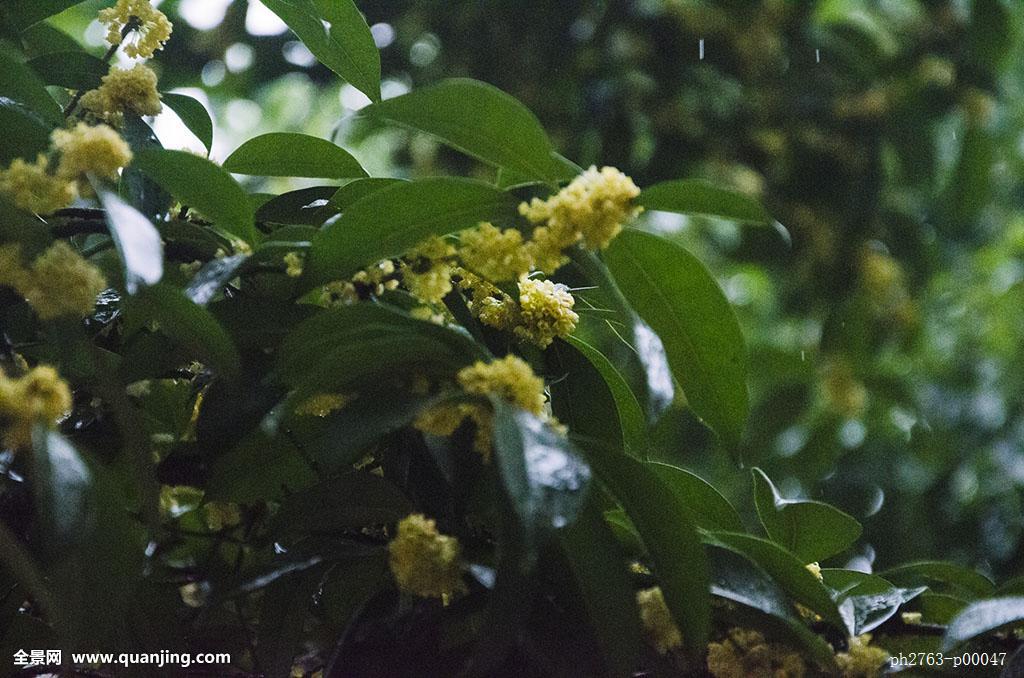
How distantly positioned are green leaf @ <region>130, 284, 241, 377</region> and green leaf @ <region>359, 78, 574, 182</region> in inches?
5.0

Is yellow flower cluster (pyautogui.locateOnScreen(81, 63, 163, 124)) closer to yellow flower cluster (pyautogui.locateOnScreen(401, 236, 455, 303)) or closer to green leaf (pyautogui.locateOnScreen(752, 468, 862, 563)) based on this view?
yellow flower cluster (pyautogui.locateOnScreen(401, 236, 455, 303))

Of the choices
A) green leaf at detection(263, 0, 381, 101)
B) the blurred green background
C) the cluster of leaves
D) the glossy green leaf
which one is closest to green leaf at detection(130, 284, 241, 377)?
the cluster of leaves

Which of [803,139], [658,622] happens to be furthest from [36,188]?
[803,139]

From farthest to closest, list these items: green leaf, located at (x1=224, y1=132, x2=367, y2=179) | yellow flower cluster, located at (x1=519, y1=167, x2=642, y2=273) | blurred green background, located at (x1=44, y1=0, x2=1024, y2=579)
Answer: blurred green background, located at (x1=44, y1=0, x2=1024, y2=579), green leaf, located at (x1=224, y1=132, x2=367, y2=179), yellow flower cluster, located at (x1=519, y1=167, x2=642, y2=273)

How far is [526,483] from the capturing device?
14.6 inches

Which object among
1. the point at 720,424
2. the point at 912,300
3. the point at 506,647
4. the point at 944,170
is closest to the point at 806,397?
the point at 912,300

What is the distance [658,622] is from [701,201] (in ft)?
0.63

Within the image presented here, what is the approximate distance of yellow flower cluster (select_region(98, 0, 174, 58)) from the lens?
602 millimetres

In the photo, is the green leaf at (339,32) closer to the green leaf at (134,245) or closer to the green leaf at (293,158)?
the green leaf at (293,158)

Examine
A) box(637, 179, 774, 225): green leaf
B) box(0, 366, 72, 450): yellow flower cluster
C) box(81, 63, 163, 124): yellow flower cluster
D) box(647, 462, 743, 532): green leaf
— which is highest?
box(81, 63, 163, 124): yellow flower cluster

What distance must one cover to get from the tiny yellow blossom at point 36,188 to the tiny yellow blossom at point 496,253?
0.18m

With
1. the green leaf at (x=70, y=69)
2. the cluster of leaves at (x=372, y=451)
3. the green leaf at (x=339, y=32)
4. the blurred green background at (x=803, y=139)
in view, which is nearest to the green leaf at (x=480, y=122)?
the cluster of leaves at (x=372, y=451)

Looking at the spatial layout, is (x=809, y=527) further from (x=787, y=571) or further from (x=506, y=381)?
(x=506, y=381)

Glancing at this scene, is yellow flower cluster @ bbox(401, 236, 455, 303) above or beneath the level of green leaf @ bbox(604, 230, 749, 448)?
above
